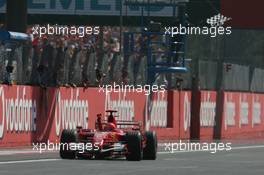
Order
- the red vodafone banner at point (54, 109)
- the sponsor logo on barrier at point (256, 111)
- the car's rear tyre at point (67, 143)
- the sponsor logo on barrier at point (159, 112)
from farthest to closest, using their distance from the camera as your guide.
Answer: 1. the sponsor logo on barrier at point (256, 111)
2. the sponsor logo on barrier at point (159, 112)
3. the red vodafone banner at point (54, 109)
4. the car's rear tyre at point (67, 143)

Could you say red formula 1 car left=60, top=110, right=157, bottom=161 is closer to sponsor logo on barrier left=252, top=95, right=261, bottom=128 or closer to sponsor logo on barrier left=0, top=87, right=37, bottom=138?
sponsor logo on barrier left=0, top=87, right=37, bottom=138

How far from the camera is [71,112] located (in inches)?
1452

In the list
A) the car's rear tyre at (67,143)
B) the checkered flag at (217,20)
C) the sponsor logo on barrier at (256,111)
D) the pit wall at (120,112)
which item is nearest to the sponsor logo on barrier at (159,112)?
the pit wall at (120,112)

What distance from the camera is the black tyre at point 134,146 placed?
1077 inches

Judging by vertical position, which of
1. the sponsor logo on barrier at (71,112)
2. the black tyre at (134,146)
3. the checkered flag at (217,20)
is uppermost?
the checkered flag at (217,20)

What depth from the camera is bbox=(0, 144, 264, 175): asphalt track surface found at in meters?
22.5

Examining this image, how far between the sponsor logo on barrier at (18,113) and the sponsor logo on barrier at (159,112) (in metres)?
10.9

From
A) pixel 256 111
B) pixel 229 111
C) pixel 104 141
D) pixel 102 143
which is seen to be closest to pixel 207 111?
pixel 229 111

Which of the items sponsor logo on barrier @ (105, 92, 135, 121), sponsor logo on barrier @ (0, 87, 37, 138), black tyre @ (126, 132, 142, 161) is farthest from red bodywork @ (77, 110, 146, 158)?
sponsor logo on barrier @ (105, 92, 135, 121)

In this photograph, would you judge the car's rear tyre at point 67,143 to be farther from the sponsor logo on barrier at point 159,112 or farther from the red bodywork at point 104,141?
the sponsor logo on barrier at point 159,112

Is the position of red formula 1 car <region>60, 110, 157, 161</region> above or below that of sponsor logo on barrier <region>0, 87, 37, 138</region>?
below

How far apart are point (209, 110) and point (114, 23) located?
581 centimetres

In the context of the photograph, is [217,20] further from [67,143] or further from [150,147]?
[67,143]

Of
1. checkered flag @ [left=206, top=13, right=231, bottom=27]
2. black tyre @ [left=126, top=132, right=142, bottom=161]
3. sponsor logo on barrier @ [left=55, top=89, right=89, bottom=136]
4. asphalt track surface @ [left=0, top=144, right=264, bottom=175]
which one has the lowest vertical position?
asphalt track surface @ [left=0, top=144, right=264, bottom=175]
